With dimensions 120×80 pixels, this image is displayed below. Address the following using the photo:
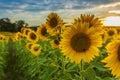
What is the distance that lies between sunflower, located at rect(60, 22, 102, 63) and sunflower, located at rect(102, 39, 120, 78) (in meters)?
0.57

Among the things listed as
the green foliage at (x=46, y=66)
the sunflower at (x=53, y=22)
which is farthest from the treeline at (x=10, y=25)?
the sunflower at (x=53, y=22)

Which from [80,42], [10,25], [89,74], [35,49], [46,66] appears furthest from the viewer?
[10,25]

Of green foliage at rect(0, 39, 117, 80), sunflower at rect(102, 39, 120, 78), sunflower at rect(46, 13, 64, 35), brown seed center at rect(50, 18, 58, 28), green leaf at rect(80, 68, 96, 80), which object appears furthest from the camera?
brown seed center at rect(50, 18, 58, 28)

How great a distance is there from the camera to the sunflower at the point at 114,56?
113 inches

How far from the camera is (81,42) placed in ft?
11.6

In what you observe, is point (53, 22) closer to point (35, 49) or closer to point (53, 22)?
point (53, 22)

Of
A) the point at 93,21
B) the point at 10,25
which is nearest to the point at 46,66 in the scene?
the point at 93,21

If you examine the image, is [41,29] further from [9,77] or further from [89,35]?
[89,35]

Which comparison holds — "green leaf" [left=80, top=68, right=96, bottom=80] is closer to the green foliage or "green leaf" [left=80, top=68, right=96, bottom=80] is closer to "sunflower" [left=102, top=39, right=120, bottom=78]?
the green foliage

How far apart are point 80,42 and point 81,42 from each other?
0.04ft

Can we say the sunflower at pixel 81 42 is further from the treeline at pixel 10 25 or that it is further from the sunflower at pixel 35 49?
the treeline at pixel 10 25

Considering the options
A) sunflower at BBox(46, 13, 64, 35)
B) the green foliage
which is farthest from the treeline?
sunflower at BBox(46, 13, 64, 35)

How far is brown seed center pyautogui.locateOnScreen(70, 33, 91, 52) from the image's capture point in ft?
11.6

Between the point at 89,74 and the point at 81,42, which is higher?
the point at 81,42
